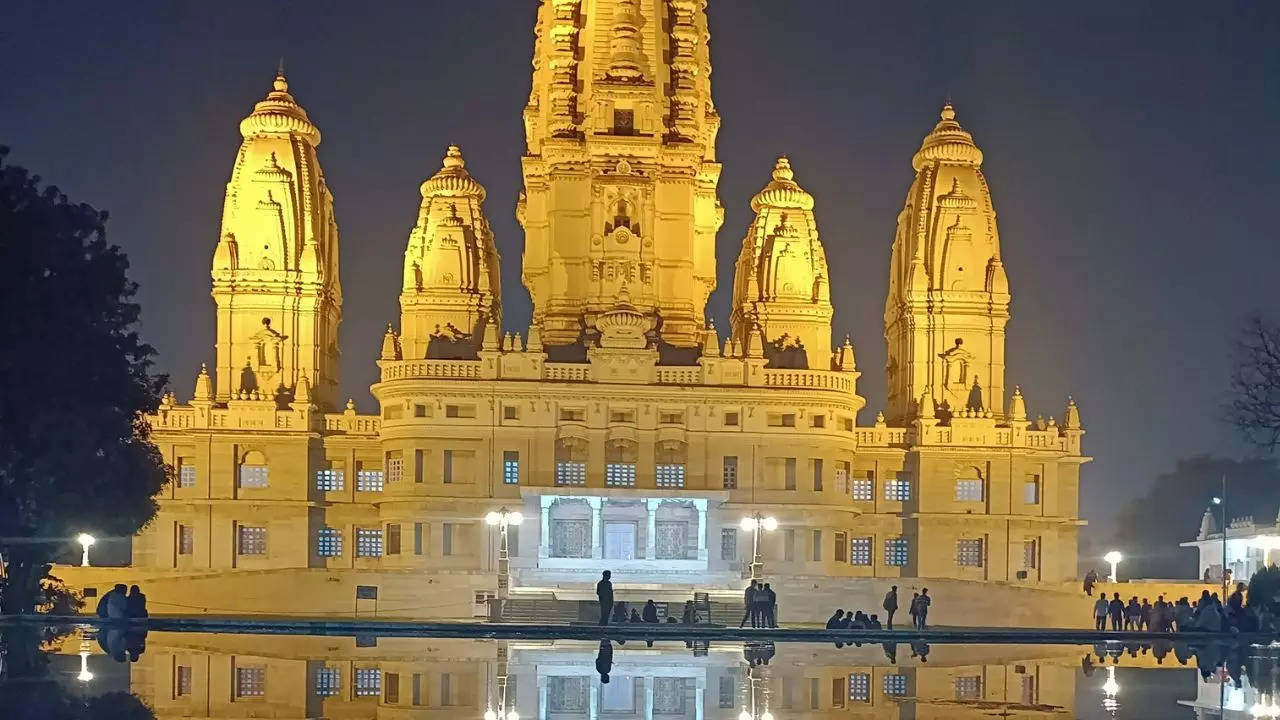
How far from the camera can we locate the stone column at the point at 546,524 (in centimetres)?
7681

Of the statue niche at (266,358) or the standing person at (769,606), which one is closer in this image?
the standing person at (769,606)

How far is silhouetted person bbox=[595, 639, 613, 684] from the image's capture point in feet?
111

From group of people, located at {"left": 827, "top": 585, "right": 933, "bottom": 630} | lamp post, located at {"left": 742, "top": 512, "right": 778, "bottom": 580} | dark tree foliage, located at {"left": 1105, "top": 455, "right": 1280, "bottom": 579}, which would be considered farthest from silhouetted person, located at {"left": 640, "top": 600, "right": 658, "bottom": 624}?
dark tree foliage, located at {"left": 1105, "top": 455, "right": 1280, "bottom": 579}

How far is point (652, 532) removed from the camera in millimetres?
77562

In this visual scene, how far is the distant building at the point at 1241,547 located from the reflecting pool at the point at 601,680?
189 ft

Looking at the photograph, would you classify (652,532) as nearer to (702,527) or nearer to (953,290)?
(702,527)

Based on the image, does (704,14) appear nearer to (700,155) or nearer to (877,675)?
(700,155)

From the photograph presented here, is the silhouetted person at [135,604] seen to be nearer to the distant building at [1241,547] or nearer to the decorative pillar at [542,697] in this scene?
the decorative pillar at [542,697]

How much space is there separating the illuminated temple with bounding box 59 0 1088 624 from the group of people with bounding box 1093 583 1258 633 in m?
14.6

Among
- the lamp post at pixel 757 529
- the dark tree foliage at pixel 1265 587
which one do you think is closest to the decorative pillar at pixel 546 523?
the lamp post at pixel 757 529

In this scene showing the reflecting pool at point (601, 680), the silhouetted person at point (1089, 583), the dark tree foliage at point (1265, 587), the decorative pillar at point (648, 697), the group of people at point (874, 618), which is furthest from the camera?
the silhouetted person at point (1089, 583)

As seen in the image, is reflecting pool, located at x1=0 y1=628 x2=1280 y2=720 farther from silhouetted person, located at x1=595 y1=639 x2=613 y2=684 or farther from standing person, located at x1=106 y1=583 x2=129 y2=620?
standing person, located at x1=106 y1=583 x2=129 y2=620

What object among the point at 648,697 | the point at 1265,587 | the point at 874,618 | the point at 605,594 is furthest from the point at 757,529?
the point at 648,697

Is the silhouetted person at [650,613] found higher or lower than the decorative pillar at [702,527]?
lower
